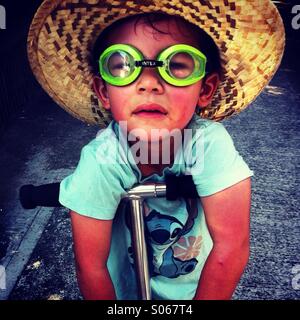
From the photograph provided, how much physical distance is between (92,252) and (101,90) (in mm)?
676

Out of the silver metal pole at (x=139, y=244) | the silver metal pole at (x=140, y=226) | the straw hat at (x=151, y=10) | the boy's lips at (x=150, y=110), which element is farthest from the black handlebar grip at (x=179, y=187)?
the straw hat at (x=151, y=10)

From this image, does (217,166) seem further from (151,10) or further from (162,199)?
(151,10)

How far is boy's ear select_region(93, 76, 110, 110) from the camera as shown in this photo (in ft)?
5.26

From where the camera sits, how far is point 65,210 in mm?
3283

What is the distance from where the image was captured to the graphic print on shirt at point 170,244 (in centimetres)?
161

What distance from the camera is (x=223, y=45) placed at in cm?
153

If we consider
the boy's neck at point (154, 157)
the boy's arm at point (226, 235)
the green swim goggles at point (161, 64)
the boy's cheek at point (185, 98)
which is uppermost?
the green swim goggles at point (161, 64)

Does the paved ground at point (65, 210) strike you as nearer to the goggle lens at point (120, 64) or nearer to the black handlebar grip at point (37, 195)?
the black handlebar grip at point (37, 195)

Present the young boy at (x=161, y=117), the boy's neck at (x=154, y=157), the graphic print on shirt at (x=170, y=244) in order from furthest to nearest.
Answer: the graphic print on shirt at (x=170, y=244), the boy's neck at (x=154, y=157), the young boy at (x=161, y=117)

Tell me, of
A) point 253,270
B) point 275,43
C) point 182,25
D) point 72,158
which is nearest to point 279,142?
point 253,270

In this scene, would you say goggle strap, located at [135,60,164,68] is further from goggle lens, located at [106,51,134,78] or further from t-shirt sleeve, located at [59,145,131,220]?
t-shirt sleeve, located at [59,145,131,220]

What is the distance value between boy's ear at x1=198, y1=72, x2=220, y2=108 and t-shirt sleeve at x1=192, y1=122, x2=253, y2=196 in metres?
0.15

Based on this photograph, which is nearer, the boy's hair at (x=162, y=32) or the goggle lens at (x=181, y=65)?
the goggle lens at (x=181, y=65)

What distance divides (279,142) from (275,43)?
2.58 metres
